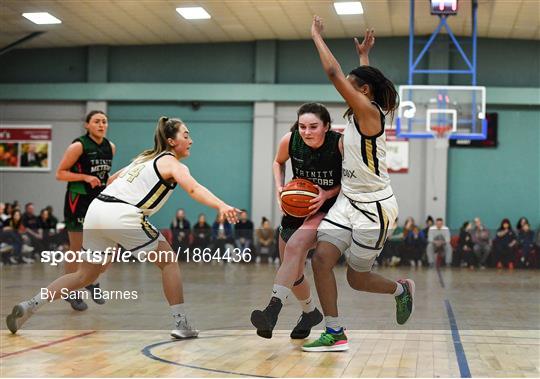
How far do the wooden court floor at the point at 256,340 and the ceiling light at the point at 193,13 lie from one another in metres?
8.94

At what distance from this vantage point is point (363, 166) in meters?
4.96

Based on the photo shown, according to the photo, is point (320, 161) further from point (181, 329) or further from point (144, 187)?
point (181, 329)

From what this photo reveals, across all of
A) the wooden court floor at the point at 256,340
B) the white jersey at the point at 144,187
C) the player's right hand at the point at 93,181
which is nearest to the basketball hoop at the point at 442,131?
the wooden court floor at the point at 256,340

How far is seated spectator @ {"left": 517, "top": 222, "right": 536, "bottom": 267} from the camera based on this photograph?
16.8m

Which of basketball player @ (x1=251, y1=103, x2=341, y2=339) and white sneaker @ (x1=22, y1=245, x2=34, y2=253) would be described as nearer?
basketball player @ (x1=251, y1=103, x2=341, y2=339)

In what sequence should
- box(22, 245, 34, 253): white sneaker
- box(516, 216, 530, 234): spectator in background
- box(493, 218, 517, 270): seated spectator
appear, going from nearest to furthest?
box(22, 245, 34, 253): white sneaker, box(493, 218, 517, 270): seated spectator, box(516, 216, 530, 234): spectator in background

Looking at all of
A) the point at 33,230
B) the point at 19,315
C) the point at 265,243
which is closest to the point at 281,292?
the point at 19,315

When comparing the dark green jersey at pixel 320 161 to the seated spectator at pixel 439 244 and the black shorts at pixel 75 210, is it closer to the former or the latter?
the black shorts at pixel 75 210

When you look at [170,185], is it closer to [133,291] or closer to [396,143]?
[133,291]

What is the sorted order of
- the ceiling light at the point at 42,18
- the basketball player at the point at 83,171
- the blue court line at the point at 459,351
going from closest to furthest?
1. the blue court line at the point at 459,351
2. the basketball player at the point at 83,171
3. the ceiling light at the point at 42,18

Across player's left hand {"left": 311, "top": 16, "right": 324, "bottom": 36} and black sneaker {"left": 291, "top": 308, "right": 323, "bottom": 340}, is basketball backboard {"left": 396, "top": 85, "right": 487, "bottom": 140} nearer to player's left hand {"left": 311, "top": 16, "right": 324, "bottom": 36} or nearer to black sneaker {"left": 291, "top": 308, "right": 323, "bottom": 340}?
black sneaker {"left": 291, "top": 308, "right": 323, "bottom": 340}

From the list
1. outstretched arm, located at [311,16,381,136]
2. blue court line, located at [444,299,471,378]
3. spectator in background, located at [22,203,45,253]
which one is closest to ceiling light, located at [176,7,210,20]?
spectator in background, located at [22,203,45,253]

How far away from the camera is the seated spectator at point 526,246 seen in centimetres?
1683

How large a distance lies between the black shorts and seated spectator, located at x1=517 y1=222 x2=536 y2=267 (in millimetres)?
11543
